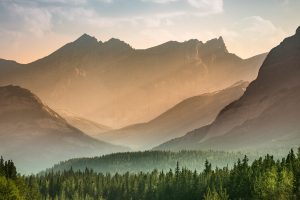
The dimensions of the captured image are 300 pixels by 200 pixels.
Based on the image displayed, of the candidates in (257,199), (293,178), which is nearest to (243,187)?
(257,199)

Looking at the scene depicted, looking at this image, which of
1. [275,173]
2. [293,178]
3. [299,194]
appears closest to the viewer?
[299,194]

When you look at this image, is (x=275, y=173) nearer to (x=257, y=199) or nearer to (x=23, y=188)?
(x=257, y=199)

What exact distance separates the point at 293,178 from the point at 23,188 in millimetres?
83095

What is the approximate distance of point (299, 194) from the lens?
153250mm

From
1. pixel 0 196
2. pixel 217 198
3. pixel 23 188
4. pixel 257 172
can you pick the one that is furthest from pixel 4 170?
pixel 257 172

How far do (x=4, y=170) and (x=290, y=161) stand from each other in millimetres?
89613

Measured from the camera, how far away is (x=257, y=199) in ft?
582

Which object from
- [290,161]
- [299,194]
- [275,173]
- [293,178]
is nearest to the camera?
[299,194]

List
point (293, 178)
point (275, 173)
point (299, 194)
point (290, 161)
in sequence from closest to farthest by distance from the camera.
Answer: point (299, 194) < point (293, 178) < point (275, 173) < point (290, 161)

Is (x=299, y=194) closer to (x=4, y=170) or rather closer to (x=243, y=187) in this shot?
(x=243, y=187)

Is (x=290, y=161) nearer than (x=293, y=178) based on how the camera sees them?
No

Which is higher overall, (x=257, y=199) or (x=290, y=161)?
(x=290, y=161)

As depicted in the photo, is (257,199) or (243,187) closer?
(257,199)

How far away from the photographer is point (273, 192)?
166000 mm
